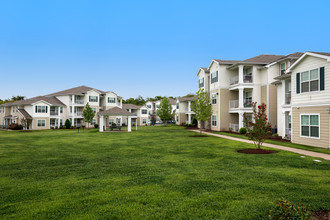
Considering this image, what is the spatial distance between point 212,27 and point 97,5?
22052mm

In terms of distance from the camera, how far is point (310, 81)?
1427 centimetres

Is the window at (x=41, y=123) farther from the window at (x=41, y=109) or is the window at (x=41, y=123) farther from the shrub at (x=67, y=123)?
the shrub at (x=67, y=123)

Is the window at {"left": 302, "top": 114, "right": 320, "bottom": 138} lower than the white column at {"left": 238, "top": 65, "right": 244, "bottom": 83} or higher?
lower

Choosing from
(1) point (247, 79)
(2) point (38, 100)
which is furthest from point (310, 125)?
(2) point (38, 100)

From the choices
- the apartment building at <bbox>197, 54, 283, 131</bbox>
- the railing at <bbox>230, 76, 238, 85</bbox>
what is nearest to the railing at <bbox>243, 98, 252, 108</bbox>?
the apartment building at <bbox>197, 54, 283, 131</bbox>

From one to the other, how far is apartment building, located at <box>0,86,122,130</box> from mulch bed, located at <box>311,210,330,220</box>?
4294 cm

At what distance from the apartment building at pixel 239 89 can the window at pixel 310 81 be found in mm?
9582

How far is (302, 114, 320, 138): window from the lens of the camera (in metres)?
13.6

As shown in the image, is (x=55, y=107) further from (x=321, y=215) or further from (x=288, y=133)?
(x=321, y=215)

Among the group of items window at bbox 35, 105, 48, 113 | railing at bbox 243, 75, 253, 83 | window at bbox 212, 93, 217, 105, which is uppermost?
railing at bbox 243, 75, 253, 83

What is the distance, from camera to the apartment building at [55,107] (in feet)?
129

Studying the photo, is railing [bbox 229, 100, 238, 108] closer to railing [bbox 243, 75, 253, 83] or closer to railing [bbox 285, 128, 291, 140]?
railing [bbox 243, 75, 253, 83]

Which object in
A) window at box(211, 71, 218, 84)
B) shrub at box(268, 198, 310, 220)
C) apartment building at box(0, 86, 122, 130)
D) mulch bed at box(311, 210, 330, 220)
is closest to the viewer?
shrub at box(268, 198, 310, 220)

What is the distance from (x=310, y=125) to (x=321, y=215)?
12139 mm
